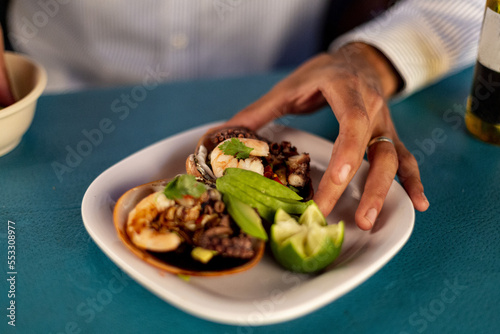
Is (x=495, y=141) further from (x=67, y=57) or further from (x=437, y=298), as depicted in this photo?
(x=67, y=57)

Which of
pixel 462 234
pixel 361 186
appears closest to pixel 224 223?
pixel 361 186

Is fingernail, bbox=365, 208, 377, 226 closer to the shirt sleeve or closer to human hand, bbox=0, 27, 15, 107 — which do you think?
the shirt sleeve

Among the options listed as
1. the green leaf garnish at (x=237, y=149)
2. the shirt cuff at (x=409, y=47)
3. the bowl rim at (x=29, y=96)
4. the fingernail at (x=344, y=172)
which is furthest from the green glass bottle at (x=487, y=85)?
the bowl rim at (x=29, y=96)

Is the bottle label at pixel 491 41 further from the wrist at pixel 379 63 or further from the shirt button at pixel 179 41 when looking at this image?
the shirt button at pixel 179 41

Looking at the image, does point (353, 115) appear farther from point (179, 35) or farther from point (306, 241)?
point (179, 35)

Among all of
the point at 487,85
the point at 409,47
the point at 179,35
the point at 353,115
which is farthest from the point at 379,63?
the point at 179,35

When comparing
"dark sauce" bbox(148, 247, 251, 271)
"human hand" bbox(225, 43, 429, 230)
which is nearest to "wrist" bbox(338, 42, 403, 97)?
"human hand" bbox(225, 43, 429, 230)
